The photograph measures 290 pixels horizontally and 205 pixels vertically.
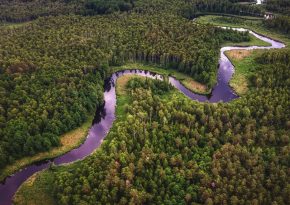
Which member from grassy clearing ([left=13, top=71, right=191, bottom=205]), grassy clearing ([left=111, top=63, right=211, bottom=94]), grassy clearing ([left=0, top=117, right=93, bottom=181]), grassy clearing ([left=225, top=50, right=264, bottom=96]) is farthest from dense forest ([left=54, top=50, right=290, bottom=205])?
grassy clearing ([left=111, top=63, right=211, bottom=94])

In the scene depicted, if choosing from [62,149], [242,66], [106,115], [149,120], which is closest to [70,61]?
[106,115]

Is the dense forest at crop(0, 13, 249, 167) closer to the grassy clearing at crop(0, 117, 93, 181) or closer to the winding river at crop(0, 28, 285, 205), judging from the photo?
the grassy clearing at crop(0, 117, 93, 181)

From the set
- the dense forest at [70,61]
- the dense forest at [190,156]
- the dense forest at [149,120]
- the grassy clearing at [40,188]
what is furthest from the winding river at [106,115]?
the dense forest at [190,156]

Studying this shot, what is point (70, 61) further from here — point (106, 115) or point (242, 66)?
point (242, 66)

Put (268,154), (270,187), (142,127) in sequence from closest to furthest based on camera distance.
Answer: (270,187) → (268,154) → (142,127)

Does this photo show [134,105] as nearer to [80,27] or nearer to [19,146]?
[19,146]

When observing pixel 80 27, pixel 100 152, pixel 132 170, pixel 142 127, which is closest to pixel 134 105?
pixel 142 127
